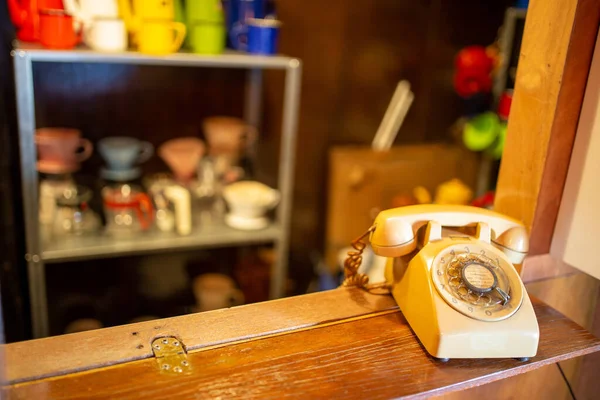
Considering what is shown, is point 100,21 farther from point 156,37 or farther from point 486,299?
point 486,299

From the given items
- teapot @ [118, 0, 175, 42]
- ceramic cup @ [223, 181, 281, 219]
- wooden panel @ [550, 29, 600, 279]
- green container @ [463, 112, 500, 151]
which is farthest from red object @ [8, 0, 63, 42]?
green container @ [463, 112, 500, 151]

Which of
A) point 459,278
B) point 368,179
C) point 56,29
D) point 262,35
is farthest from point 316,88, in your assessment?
point 459,278

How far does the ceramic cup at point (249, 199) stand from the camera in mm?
2070

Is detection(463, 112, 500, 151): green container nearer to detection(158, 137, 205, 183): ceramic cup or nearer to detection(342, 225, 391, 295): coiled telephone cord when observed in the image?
detection(158, 137, 205, 183): ceramic cup

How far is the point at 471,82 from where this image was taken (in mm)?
2291

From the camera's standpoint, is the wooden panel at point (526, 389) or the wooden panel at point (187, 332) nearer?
the wooden panel at point (187, 332)

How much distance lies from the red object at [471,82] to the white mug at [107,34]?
1235mm

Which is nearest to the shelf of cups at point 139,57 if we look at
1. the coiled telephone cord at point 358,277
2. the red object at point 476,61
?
the red object at point 476,61

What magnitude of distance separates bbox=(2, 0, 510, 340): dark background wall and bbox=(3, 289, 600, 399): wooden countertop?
1.32 m

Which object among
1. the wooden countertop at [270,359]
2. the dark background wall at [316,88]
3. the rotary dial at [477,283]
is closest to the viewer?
the wooden countertop at [270,359]

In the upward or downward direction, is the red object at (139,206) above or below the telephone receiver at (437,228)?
below

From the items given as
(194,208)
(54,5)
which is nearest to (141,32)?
(54,5)

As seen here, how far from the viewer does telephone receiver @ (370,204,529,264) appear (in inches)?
38.0

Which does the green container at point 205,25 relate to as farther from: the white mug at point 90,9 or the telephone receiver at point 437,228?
the telephone receiver at point 437,228
